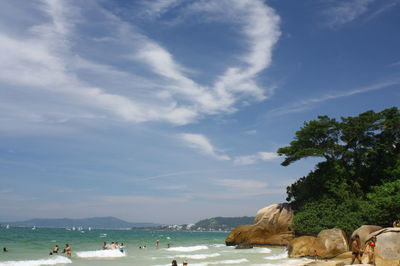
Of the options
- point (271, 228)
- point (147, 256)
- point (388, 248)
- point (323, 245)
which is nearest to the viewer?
point (388, 248)

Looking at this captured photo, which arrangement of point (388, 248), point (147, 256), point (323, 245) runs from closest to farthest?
point (388, 248)
point (323, 245)
point (147, 256)

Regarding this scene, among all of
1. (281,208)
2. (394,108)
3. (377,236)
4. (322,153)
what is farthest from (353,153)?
(377,236)

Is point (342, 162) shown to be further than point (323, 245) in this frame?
Yes

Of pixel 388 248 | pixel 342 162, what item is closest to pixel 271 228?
pixel 342 162

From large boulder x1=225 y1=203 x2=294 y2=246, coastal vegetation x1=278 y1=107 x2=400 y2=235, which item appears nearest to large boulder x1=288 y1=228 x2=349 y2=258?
coastal vegetation x1=278 y1=107 x2=400 y2=235

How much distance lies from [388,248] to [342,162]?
21103 mm

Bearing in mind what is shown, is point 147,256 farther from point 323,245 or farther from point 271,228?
point 323,245

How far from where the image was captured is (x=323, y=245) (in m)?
27.1

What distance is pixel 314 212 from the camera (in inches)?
1428

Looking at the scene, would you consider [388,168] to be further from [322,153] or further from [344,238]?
[344,238]

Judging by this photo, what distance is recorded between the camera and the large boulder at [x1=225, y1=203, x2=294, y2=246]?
134 feet

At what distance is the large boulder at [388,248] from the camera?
17.1m

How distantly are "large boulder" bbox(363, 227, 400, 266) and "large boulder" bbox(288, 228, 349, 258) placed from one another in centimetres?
887

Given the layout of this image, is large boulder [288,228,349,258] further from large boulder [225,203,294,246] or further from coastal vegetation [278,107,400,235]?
large boulder [225,203,294,246]
